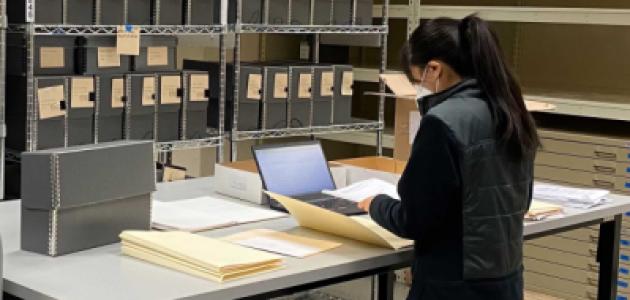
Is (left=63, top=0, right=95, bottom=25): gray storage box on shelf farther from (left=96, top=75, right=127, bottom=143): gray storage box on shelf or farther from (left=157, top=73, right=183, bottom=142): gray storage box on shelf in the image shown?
(left=157, top=73, right=183, bottom=142): gray storage box on shelf

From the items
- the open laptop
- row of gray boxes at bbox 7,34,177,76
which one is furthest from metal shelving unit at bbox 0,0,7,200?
the open laptop

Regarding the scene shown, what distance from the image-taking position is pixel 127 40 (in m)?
3.46

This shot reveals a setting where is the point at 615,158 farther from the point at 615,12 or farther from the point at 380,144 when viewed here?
the point at 380,144

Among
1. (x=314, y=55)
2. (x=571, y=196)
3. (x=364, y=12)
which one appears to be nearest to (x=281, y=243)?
(x=571, y=196)

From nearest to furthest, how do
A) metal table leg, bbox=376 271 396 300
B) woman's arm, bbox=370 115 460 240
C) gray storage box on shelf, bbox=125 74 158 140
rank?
woman's arm, bbox=370 115 460 240 < metal table leg, bbox=376 271 396 300 < gray storage box on shelf, bbox=125 74 158 140

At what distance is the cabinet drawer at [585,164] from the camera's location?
4008 millimetres

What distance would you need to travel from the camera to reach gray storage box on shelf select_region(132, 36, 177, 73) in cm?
362

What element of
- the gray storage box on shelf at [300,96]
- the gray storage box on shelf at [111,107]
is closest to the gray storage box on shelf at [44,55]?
the gray storage box on shelf at [111,107]

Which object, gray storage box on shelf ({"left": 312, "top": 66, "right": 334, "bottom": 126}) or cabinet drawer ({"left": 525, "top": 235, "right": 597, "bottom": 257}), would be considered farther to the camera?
gray storage box on shelf ({"left": 312, "top": 66, "right": 334, "bottom": 126})

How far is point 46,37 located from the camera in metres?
3.30

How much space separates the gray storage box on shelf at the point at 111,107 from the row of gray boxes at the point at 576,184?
1848 millimetres

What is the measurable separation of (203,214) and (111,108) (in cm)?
126

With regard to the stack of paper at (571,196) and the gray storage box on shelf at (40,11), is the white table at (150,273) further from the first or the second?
the gray storage box on shelf at (40,11)

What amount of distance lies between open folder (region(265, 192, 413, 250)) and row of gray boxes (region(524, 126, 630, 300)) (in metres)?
1.98
